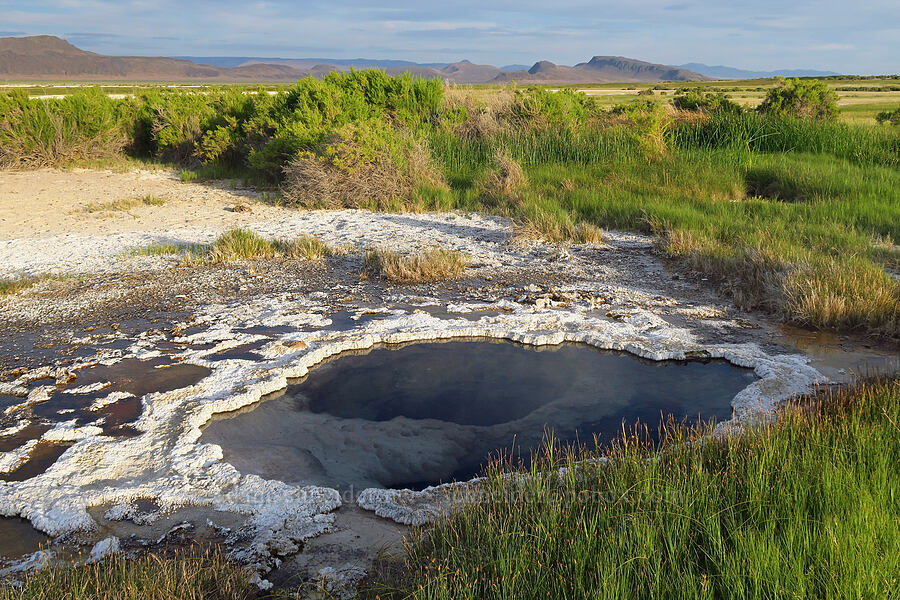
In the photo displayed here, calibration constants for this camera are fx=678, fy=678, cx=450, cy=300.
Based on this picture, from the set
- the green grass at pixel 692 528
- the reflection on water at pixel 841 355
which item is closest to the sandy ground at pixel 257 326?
the reflection on water at pixel 841 355

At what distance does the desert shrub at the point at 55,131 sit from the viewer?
546 inches

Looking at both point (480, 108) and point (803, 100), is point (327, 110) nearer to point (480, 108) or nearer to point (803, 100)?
point (480, 108)

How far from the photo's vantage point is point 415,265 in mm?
7223

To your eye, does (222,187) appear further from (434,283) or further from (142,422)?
(142,422)

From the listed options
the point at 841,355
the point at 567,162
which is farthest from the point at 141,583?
the point at 567,162

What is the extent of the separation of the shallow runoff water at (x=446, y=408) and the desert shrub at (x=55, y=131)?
12.1 m

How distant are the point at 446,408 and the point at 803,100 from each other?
14.5 m

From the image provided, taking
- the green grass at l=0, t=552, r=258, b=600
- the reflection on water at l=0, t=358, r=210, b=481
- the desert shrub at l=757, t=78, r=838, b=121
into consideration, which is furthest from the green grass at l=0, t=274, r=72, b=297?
the desert shrub at l=757, t=78, r=838, b=121

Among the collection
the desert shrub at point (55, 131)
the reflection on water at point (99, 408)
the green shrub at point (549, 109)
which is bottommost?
the reflection on water at point (99, 408)

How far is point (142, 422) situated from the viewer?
4230mm

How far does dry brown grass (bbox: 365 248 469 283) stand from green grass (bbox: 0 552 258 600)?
4564 mm

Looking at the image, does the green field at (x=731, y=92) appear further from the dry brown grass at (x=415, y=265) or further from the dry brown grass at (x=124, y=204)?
the dry brown grass at (x=415, y=265)

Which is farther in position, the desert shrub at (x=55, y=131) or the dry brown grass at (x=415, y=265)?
the desert shrub at (x=55, y=131)

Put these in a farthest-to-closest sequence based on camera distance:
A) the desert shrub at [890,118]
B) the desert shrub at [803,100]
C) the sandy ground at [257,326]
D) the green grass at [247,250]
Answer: the desert shrub at [890,118] < the desert shrub at [803,100] < the green grass at [247,250] < the sandy ground at [257,326]
